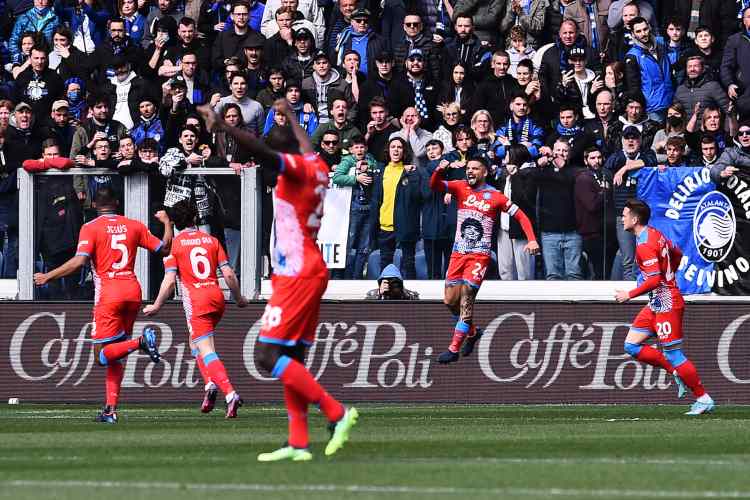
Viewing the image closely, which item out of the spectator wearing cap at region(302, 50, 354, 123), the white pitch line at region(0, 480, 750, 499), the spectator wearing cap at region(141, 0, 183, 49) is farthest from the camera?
the spectator wearing cap at region(141, 0, 183, 49)

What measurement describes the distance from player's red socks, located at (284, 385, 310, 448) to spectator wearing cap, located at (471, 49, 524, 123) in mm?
11728

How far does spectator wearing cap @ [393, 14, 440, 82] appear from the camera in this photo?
874 inches

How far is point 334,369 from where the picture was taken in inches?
A: 789

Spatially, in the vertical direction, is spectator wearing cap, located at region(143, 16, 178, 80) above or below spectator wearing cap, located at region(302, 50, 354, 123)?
above

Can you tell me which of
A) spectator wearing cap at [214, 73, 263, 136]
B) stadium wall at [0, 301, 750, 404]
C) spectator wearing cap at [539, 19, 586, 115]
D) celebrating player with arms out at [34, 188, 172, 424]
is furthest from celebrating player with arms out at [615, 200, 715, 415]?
spectator wearing cap at [214, 73, 263, 136]

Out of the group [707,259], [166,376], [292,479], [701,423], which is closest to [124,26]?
[166,376]

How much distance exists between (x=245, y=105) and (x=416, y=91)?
247cm

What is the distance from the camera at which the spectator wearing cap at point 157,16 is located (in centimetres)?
2441

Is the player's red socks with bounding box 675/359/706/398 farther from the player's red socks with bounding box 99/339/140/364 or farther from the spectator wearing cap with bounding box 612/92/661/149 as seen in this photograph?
the player's red socks with bounding box 99/339/140/364

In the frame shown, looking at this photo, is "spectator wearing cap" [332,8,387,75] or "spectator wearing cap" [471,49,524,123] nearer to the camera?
"spectator wearing cap" [471,49,524,123]

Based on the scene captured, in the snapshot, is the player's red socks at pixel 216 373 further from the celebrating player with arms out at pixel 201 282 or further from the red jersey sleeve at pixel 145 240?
the red jersey sleeve at pixel 145 240

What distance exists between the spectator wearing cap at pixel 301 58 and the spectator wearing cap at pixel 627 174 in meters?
5.22

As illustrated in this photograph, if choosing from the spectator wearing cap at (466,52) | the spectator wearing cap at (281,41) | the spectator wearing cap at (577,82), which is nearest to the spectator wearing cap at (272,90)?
the spectator wearing cap at (281,41)

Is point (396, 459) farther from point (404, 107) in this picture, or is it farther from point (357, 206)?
point (404, 107)
